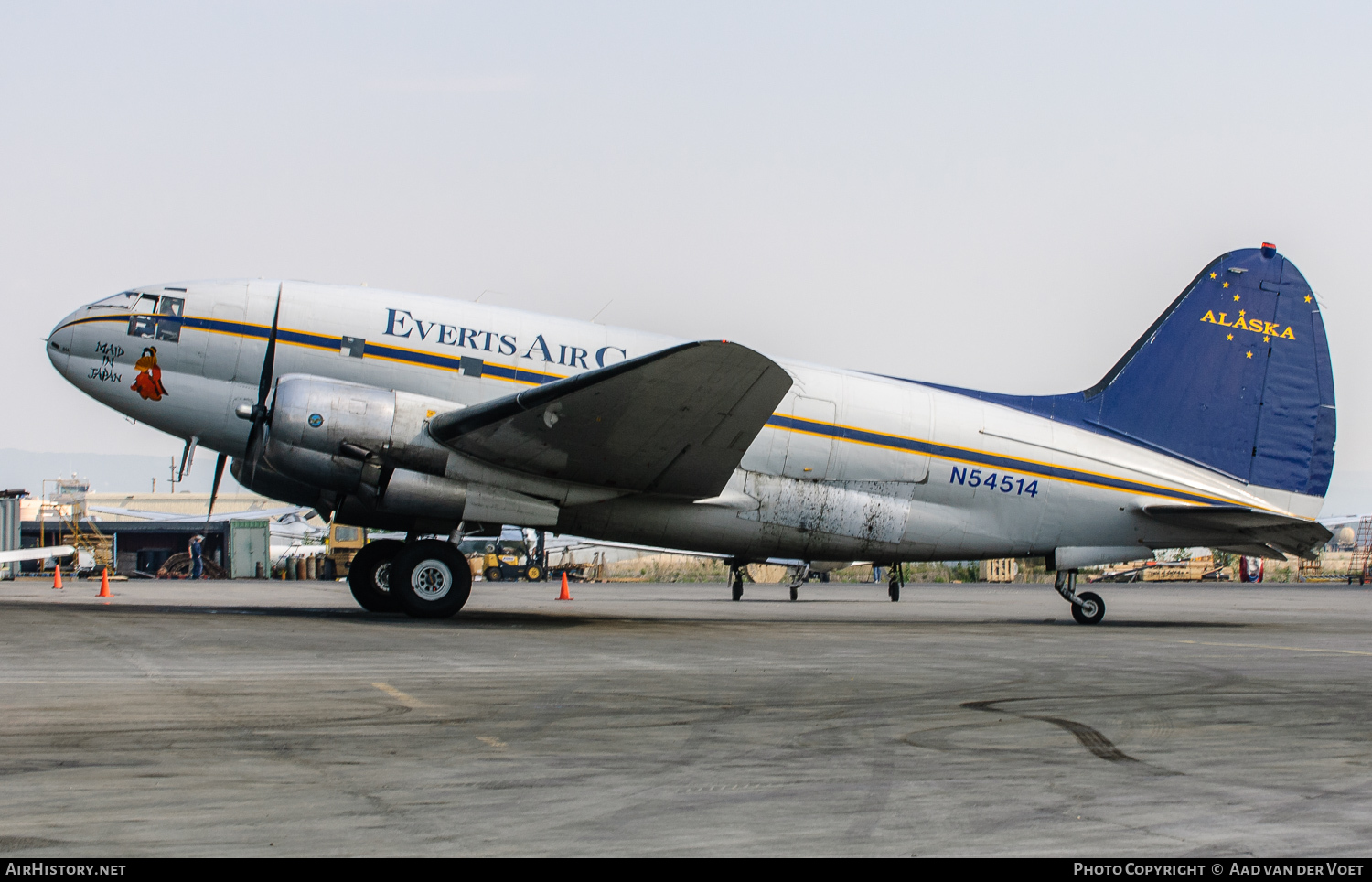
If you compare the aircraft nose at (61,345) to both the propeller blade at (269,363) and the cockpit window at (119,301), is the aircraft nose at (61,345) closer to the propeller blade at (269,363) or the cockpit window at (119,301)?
the cockpit window at (119,301)

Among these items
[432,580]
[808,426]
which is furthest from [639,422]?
[432,580]

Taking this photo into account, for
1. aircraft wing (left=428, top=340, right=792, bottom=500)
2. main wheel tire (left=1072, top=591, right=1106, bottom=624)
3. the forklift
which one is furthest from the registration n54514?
the forklift

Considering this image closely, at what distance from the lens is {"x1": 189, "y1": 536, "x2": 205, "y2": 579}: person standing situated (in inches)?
2258

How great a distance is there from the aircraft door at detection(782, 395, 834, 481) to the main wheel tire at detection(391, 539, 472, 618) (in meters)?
5.82

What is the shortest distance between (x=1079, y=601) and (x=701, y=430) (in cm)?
914

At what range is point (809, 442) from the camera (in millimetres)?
19500

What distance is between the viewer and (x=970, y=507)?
20.4 m

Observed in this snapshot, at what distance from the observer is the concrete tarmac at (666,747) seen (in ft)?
15.8

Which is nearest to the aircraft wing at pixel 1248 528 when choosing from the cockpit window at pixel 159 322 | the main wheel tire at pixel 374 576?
the main wheel tire at pixel 374 576

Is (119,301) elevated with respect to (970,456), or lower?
elevated

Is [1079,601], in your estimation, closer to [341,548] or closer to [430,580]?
[430,580]

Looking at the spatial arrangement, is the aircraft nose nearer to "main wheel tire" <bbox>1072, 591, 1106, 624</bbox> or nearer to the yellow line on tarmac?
the yellow line on tarmac

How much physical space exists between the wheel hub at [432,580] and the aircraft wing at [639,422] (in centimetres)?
191
